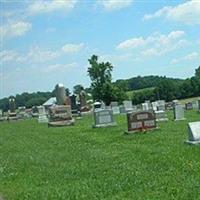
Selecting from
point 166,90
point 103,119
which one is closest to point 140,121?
point 103,119

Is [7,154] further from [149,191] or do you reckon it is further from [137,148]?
[149,191]

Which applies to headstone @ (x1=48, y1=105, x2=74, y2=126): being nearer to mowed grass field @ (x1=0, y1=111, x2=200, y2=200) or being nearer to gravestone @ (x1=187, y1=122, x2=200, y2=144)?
mowed grass field @ (x1=0, y1=111, x2=200, y2=200)

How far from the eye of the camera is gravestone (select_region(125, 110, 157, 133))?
74.0ft

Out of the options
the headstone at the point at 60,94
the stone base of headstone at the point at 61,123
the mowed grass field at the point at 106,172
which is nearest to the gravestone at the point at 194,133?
the mowed grass field at the point at 106,172

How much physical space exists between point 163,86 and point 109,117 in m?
59.9

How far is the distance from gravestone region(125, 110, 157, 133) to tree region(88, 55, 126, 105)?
171ft

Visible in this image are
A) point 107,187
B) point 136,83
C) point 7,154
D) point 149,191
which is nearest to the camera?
point 149,191

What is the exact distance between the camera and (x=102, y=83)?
3009 inches

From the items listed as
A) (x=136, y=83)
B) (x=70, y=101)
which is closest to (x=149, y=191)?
(x=70, y=101)

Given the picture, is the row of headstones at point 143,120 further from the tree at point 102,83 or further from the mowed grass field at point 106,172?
the tree at point 102,83

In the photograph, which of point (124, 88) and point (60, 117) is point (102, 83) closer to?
point (124, 88)

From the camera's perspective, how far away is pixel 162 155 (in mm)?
13133

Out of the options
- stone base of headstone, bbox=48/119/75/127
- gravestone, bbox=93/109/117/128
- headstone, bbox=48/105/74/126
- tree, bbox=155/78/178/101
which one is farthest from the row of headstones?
tree, bbox=155/78/178/101

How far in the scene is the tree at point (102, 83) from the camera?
75.4m
